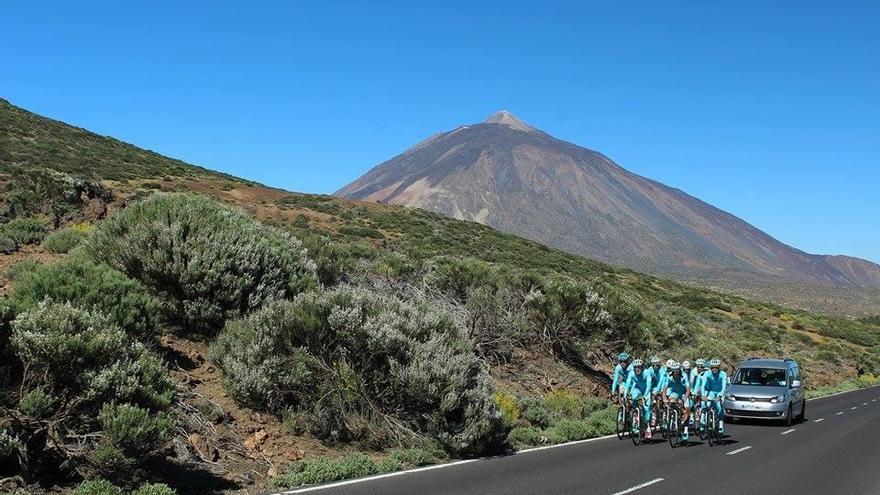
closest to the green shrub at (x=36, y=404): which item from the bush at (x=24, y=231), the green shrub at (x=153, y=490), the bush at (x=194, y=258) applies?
the green shrub at (x=153, y=490)

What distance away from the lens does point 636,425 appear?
13.9m

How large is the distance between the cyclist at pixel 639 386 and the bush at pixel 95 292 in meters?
8.44

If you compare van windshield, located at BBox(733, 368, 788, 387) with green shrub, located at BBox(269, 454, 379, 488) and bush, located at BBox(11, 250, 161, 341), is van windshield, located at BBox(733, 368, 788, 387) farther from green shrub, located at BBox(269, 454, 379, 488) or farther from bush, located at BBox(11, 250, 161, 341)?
bush, located at BBox(11, 250, 161, 341)

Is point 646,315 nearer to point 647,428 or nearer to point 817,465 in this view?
point 647,428

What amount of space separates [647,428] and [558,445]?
6.29 feet

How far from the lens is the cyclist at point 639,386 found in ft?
43.6

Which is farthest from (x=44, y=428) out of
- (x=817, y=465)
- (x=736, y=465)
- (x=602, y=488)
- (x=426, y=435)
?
(x=817, y=465)

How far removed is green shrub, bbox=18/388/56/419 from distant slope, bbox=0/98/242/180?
31273mm

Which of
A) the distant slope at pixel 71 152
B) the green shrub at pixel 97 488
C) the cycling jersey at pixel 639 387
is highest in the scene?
the distant slope at pixel 71 152

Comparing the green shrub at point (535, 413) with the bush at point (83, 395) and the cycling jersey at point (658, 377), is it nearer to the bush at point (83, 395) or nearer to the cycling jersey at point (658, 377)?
the cycling jersey at point (658, 377)

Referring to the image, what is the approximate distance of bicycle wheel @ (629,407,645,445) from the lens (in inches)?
535

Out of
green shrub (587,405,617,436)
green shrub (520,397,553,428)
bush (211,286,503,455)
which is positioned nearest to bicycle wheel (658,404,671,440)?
green shrub (587,405,617,436)

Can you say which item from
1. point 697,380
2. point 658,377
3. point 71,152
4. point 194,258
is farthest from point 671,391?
point 71,152

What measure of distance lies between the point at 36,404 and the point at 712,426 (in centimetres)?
1174
